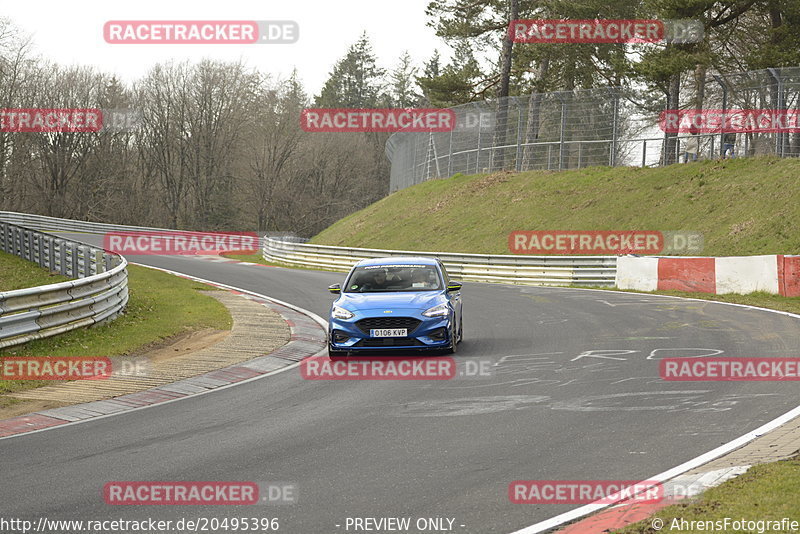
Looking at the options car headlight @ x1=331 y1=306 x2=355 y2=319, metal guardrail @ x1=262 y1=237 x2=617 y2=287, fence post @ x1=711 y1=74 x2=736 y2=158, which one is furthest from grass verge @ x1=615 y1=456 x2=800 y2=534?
fence post @ x1=711 y1=74 x2=736 y2=158

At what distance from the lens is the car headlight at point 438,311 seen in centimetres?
1302

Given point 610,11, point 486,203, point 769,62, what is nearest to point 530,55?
point 610,11

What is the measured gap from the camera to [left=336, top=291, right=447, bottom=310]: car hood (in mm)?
13141

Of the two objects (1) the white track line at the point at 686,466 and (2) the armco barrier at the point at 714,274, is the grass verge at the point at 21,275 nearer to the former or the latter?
(2) the armco barrier at the point at 714,274

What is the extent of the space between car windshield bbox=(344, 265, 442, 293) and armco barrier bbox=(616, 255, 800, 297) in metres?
10.7

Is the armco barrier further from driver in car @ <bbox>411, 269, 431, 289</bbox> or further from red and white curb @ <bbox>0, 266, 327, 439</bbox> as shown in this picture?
driver in car @ <bbox>411, 269, 431, 289</bbox>

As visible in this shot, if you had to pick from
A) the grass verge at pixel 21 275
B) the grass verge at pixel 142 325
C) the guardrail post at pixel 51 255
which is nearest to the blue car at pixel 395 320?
Answer: the grass verge at pixel 142 325

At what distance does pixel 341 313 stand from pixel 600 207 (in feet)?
82.8

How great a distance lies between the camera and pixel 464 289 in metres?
25.2

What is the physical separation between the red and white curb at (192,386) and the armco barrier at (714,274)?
10.7m

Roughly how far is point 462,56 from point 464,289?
8103 cm

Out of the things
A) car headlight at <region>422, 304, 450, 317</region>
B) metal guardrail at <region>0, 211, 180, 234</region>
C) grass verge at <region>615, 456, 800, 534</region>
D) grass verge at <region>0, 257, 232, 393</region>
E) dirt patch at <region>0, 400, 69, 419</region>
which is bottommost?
dirt patch at <region>0, 400, 69, 419</region>

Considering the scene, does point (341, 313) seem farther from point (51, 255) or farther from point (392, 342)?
point (51, 255)

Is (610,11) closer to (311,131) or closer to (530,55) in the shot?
(530,55)
